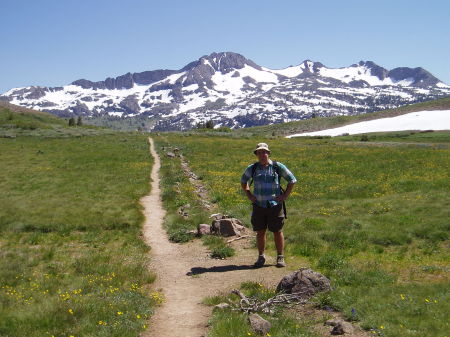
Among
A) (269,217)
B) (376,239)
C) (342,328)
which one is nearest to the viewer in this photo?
(342,328)

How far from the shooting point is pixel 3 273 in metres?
11.9

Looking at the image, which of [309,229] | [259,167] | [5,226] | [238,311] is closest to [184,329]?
[238,311]

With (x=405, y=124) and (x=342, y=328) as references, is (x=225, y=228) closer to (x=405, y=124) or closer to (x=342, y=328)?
(x=342, y=328)

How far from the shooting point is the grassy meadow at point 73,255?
28.9 ft

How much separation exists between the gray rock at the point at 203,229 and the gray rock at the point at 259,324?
8478 millimetres

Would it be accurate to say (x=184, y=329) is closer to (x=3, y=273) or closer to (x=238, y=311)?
(x=238, y=311)

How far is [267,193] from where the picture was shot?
12.6m

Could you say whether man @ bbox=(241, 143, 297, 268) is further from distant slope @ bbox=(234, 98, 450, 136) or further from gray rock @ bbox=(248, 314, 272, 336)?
distant slope @ bbox=(234, 98, 450, 136)

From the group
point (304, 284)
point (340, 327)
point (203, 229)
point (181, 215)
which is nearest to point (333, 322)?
point (340, 327)

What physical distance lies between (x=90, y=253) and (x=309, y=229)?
28.4 ft

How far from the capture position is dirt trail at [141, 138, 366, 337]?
9.19m

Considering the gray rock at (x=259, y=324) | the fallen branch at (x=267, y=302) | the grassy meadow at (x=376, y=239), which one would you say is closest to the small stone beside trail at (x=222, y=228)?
the grassy meadow at (x=376, y=239)

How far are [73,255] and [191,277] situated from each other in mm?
5118

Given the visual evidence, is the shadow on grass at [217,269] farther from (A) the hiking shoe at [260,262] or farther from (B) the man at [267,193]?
(B) the man at [267,193]
